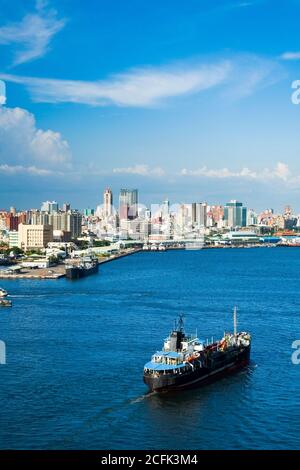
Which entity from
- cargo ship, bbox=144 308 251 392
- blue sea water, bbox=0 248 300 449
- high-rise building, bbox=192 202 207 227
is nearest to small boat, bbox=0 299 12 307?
blue sea water, bbox=0 248 300 449

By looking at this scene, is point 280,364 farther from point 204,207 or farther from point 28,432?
point 204,207

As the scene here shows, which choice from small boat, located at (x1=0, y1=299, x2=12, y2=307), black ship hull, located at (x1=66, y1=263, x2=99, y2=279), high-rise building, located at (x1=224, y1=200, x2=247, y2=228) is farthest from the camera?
high-rise building, located at (x1=224, y1=200, x2=247, y2=228)

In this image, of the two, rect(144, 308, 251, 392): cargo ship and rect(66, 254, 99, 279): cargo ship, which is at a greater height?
rect(66, 254, 99, 279): cargo ship

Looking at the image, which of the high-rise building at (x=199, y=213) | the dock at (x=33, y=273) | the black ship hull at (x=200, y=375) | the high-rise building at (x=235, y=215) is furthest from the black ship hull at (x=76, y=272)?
the high-rise building at (x=235, y=215)

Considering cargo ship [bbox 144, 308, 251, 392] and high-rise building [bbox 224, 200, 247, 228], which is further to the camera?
high-rise building [bbox 224, 200, 247, 228]

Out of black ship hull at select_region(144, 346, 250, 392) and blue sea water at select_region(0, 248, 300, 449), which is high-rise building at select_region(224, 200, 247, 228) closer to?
blue sea water at select_region(0, 248, 300, 449)
